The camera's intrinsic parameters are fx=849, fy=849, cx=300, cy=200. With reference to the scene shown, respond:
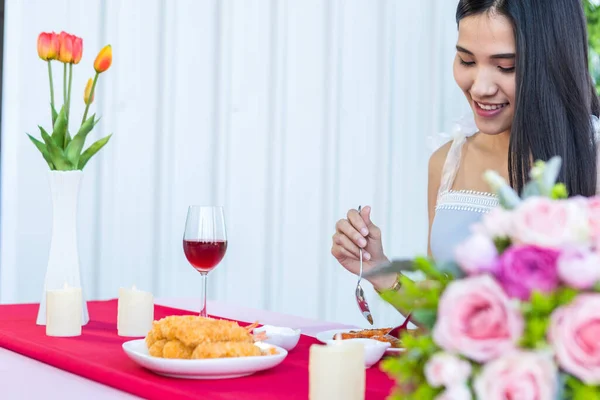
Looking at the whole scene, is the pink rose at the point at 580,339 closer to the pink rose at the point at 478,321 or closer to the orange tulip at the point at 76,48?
the pink rose at the point at 478,321

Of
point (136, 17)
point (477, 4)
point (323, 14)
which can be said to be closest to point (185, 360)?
point (477, 4)

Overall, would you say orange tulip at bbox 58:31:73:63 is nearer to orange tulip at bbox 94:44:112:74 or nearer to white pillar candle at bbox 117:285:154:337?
orange tulip at bbox 94:44:112:74

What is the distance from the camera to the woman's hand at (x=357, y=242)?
1.56m

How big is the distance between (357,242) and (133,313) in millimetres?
436

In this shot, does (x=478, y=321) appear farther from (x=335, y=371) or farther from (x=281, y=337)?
(x=281, y=337)

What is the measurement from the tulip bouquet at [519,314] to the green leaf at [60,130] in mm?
993

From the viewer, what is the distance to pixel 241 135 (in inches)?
125

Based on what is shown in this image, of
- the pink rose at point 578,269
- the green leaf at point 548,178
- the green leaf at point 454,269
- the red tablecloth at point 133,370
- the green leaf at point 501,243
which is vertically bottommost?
the red tablecloth at point 133,370

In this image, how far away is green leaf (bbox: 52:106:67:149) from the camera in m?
1.46

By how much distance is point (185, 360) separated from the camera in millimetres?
952

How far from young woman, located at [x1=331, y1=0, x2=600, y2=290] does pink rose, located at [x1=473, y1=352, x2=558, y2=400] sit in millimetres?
957

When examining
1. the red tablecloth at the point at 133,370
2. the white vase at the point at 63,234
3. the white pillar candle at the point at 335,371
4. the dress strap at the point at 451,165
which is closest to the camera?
the white pillar candle at the point at 335,371

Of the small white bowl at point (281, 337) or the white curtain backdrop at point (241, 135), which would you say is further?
the white curtain backdrop at point (241, 135)

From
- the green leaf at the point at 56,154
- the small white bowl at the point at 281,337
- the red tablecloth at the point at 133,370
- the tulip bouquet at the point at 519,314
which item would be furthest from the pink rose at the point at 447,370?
the green leaf at the point at 56,154
